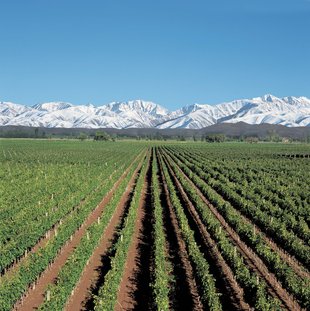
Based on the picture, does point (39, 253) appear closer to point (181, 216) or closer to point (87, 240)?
point (87, 240)

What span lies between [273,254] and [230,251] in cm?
167

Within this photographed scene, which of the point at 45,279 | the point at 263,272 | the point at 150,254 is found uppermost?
the point at 150,254

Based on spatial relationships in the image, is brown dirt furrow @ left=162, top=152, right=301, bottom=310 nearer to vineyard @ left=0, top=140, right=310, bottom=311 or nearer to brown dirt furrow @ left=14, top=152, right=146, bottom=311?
vineyard @ left=0, top=140, right=310, bottom=311

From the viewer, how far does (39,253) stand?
613 inches

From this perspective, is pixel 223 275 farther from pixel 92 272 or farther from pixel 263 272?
pixel 92 272

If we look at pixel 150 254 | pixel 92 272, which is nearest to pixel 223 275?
pixel 150 254

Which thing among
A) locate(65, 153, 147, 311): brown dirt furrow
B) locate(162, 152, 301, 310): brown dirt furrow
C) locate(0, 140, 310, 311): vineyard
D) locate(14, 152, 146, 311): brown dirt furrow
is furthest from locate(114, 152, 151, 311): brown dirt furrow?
locate(162, 152, 301, 310): brown dirt furrow

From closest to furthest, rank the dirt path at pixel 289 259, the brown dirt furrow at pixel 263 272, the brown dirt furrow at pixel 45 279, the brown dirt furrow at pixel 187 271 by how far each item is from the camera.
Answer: the brown dirt furrow at pixel 45 279, the brown dirt furrow at pixel 187 271, the brown dirt furrow at pixel 263 272, the dirt path at pixel 289 259

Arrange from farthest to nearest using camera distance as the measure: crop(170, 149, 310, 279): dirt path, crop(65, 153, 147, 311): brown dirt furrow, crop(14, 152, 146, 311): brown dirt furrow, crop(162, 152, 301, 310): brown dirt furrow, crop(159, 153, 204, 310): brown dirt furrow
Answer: crop(170, 149, 310, 279): dirt path → crop(162, 152, 301, 310): brown dirt furrow → crop(159, 153, 204, 310): brown dirt furrow → crop(65, 153, 147, 311): brown dirt furrow → crop(14, 152, 146, 311): brown dirt furrow

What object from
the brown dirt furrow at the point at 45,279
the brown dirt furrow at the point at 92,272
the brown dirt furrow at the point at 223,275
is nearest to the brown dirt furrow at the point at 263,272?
the brown dirt furrow at the point at 223,275

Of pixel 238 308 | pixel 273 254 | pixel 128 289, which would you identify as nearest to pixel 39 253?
pixel 128 289

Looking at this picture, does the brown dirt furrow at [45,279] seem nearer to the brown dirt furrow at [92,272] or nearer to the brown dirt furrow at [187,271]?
the brown dirt furrow at [92,272]

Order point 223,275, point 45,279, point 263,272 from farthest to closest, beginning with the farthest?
point 263,272 < point 223,275 < point 45,279

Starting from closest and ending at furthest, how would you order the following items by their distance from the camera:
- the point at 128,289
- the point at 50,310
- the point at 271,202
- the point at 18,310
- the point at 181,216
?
1. the point at 50,310
2. the point at 18,310
3. the point at 128,289
4. the point at 181,216
5. the point at 271,202
